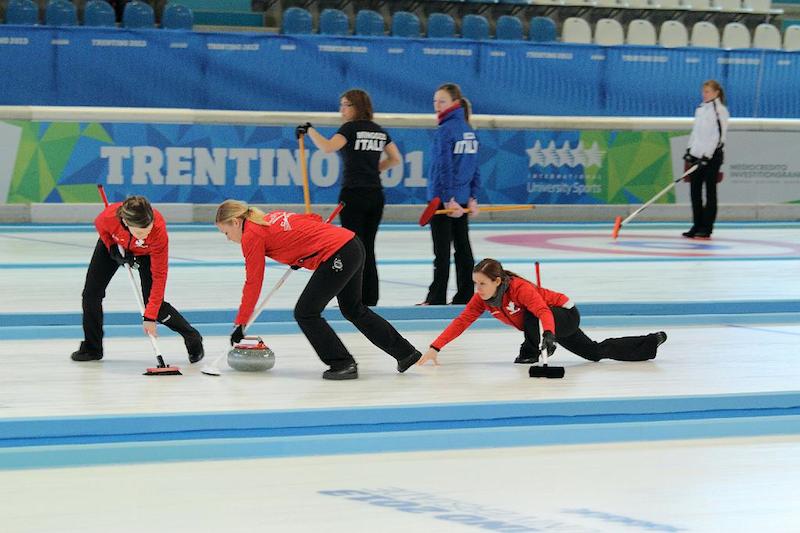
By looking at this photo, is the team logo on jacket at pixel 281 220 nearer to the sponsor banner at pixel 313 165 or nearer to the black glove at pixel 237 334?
the black glove at pixel 237 334

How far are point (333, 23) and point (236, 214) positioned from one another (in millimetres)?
15223

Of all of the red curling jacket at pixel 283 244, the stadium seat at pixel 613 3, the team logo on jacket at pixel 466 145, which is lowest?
the red curling jacket at pixel 283 244

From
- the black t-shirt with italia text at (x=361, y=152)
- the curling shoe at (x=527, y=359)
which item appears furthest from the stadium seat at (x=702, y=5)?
the curling shoe at (x=527, y=359)

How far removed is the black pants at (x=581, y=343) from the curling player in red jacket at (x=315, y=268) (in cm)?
75

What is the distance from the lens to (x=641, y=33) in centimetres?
2356

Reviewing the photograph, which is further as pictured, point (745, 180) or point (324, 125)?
point (745, 180)

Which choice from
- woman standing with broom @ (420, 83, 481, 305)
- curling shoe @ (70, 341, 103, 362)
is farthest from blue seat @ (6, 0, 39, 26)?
curling shoe @ (70, 341, 103, 362)

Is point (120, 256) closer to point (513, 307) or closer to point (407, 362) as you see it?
point (407, 362)

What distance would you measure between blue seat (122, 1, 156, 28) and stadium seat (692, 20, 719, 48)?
33.9 feet

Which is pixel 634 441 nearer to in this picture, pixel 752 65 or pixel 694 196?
pixel 694 196

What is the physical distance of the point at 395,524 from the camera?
435 centimetres

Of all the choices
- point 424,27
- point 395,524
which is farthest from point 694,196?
point 395,524

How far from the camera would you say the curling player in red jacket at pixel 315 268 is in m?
6.43

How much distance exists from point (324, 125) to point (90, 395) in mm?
11527
